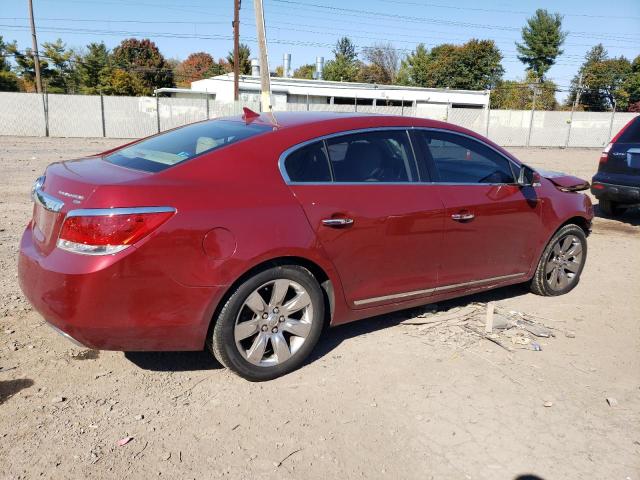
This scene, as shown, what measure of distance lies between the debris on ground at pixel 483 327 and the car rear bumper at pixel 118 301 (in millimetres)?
1967

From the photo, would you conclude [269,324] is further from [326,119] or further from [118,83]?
[118,83]

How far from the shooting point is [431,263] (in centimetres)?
401

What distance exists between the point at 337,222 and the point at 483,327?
68.0 inches

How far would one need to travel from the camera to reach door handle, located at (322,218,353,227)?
340 centimetres

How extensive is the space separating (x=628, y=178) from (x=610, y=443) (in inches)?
257

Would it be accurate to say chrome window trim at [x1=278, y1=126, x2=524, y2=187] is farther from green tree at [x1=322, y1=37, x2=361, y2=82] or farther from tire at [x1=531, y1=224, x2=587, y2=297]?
green tree at [x1=322, y1=37, x2=361, y2=82]

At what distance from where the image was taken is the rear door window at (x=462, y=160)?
4.11m

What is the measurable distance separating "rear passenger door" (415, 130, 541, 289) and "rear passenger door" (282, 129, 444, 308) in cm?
17

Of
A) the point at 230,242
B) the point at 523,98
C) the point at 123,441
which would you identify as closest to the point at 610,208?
the point at 230,242

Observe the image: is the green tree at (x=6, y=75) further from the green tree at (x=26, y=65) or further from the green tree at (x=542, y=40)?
the green tree at (x=542, y=40)

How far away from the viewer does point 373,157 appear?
3809mm

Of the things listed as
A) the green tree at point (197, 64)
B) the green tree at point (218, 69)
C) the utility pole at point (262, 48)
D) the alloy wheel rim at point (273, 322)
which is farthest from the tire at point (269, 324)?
the green tree at point (197, 64)

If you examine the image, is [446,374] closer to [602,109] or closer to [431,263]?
[431,263]

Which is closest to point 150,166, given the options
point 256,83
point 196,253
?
point 196,253
